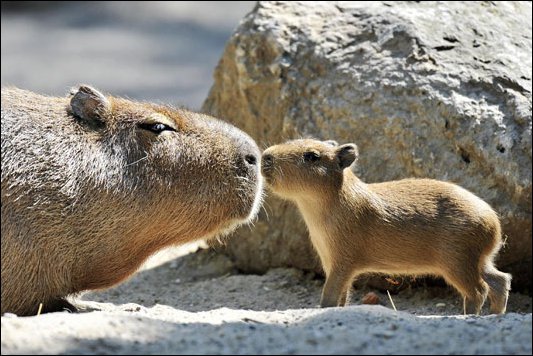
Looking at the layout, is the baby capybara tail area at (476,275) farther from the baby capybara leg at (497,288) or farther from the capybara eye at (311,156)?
the capybara eye at (311,156)

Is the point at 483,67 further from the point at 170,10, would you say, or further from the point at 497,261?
the point at 170,10

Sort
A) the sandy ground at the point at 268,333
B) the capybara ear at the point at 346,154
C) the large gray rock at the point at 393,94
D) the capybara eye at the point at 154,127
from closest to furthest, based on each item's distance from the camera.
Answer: the sandy ground at the point at 268,333 → the capybara eye at the point at 154,127 → the capybara ear at the point at 346,154 → the large gray rock at the point at 393,94

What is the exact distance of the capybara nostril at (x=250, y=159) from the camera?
20.3 ft

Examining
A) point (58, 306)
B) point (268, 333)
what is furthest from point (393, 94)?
point (268, 333)

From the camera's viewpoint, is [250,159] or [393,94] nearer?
[250,159]

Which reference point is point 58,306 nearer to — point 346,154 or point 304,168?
point 304,168

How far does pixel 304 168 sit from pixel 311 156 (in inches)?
4.3

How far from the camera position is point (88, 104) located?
6047 millimetres

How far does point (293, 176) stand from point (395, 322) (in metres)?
2.42

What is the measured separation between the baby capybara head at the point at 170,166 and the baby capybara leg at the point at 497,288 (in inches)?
67.4

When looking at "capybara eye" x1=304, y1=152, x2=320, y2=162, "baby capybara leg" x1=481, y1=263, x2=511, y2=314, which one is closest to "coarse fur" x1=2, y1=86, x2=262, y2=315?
"capybara eye" x1=304, y1=152, x2=320, y2=162

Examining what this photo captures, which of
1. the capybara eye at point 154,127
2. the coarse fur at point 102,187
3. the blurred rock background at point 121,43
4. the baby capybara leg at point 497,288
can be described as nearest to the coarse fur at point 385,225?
the baby capybara leg at point 497,288

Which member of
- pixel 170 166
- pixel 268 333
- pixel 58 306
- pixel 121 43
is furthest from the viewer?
pixel 121 43

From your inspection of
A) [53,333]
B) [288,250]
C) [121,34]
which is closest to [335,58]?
[288,250]
